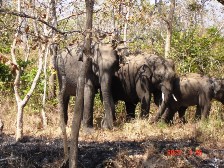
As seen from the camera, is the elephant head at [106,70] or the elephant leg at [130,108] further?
the elephant leg at [130,108]

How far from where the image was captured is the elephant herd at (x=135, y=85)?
37.9ft

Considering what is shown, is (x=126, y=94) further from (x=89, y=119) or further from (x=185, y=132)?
(x=185, y=132)

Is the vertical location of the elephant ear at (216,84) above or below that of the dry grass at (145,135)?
above

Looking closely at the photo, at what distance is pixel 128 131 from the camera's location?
1064 centimetres

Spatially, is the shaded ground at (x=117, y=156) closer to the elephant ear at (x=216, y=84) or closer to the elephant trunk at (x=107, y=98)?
the elephant trunk at (x=107, y=98)

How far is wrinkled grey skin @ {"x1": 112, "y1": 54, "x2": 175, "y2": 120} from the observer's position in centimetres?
1290

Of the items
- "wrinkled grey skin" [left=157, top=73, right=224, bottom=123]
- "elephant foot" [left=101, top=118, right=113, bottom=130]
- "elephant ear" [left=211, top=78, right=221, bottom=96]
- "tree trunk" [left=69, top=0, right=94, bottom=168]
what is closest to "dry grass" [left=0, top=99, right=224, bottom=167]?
"elephant foot" [left=101, top=118, right=113, bottom=130]

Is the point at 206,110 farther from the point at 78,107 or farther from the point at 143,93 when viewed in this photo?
the point at 78,107

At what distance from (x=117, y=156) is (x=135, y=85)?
5568 mm

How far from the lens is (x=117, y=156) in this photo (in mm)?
7574

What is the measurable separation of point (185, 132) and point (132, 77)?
10.3 ft

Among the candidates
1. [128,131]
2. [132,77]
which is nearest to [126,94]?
[132,77]

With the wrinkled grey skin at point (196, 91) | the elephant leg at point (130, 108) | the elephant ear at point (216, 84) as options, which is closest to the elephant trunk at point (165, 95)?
the wrinkled grey skin at point (196, 91)

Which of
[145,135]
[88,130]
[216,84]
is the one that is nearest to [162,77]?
[216,84]
